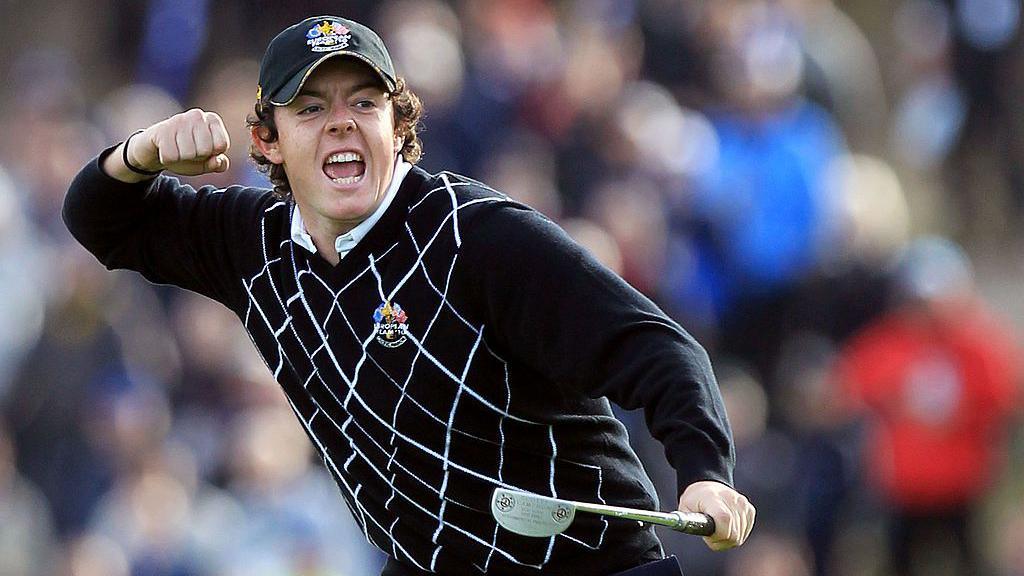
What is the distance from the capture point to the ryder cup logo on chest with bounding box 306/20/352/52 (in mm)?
4121

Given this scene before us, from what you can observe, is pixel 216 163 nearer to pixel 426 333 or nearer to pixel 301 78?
pixel 301 78

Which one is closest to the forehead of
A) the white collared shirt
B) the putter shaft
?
the white collared shirt

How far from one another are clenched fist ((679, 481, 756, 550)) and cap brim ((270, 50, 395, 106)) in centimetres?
126

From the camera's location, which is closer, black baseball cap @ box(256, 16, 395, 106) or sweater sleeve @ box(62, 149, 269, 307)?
black baseball cap @ box(256, 16, 395, 106)

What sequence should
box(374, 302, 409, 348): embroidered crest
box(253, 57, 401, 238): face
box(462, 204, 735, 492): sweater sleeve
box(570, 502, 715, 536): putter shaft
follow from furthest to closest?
box(253, 57, 401, 238): face, box(374, 302, 409, 348): embroidered crest, box(462, 204, 735, 492): sweater sleeve, box(570, 502, 715, 536): putter shaft

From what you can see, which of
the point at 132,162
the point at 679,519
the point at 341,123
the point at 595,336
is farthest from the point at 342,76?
the point at 679,519

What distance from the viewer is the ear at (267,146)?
442 centimetres

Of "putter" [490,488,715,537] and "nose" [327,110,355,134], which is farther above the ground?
"nose" [327,110,355,134]

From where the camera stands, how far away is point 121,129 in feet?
32.7

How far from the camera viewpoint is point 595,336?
3.80m

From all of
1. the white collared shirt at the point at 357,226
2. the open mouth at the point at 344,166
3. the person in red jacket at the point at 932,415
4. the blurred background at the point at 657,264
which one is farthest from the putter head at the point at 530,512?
the person in red jacket at the point at 932,415

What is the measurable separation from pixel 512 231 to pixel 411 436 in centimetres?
55

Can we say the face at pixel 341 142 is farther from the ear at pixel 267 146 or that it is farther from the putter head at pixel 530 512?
the putter head at pixel 530 512

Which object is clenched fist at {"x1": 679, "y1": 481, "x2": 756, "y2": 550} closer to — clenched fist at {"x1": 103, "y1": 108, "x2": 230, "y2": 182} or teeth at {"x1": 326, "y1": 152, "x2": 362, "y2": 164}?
teeth at {"x1": 326, "y1": 152, "x2": 362, "y2": 164}
